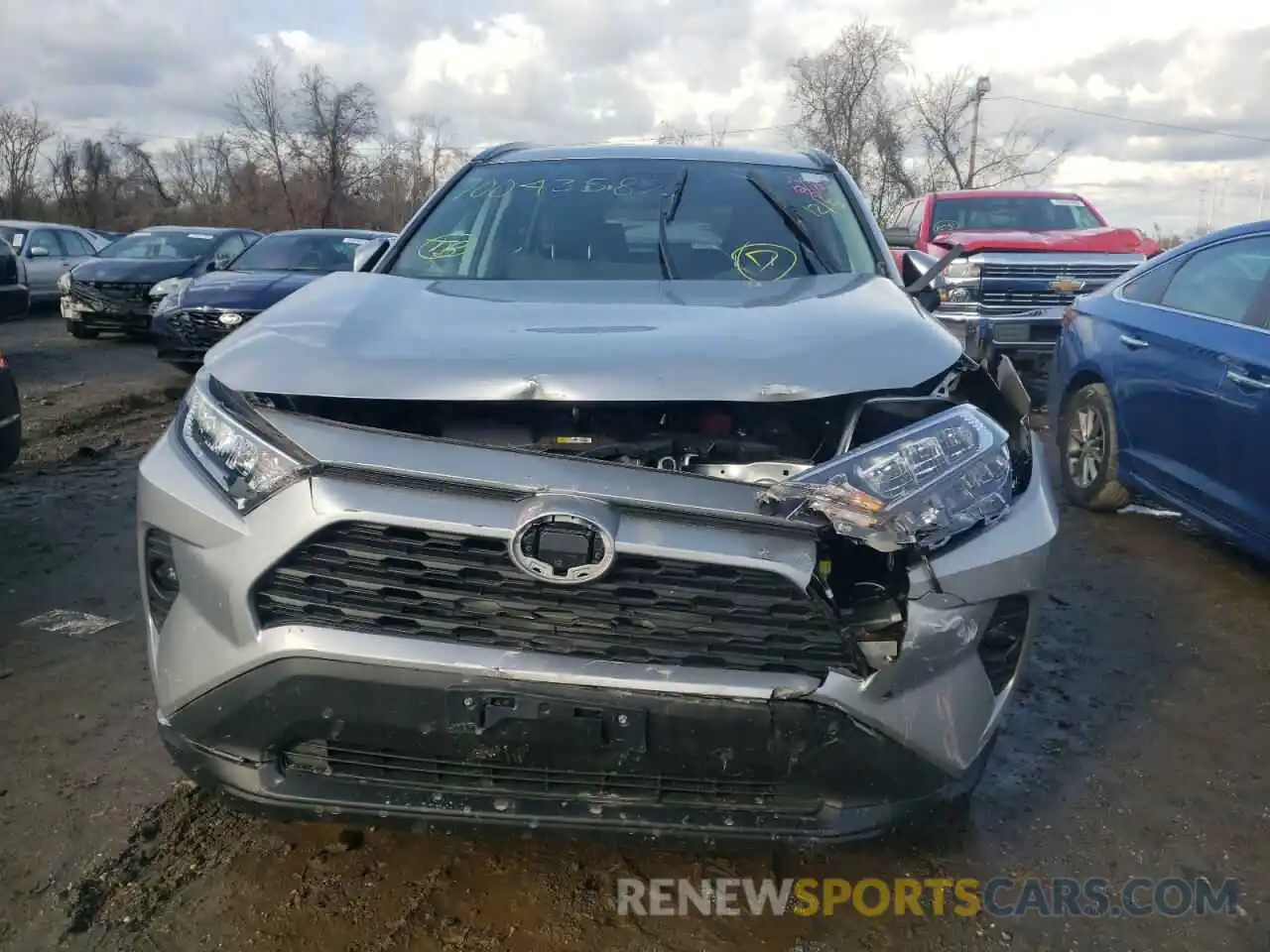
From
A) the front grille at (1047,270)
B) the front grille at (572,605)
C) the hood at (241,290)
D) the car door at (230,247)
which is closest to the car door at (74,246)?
the car door at (230,247)

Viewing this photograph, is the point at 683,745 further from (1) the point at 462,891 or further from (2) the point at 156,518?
(2) the point at 156,518

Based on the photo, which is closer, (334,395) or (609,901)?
(334,395)

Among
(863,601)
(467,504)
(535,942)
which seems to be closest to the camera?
(467,504)

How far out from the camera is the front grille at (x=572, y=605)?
196 centimetres

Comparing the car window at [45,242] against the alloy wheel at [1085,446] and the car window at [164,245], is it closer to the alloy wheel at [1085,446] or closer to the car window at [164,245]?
the car window at [164,245]

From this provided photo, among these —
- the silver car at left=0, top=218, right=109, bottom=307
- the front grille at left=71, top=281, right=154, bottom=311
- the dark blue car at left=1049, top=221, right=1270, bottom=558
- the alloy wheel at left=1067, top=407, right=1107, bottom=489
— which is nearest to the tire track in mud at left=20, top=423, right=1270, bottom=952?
the dark blue car at left=1049, top=221, right=1270, bottom=558

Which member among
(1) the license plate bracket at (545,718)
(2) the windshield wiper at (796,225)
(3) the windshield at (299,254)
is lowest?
(1) the license plate bracket at (545,718)

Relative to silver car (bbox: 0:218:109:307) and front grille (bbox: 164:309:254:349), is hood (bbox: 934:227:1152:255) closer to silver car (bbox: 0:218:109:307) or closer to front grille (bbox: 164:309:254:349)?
front grille (bbox: 164:309:254:349)

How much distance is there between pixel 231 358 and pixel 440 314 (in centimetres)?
53

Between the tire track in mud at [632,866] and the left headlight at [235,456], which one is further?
the tire track in mud at [632,866]

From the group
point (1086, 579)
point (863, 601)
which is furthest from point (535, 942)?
point (1086, 579)

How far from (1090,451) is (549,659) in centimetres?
462

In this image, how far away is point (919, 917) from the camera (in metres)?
2.40

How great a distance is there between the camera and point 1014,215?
10.9 m
